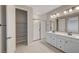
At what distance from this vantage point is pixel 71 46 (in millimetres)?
3049

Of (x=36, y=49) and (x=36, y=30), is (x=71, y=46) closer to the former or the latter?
(x=36, y=49)

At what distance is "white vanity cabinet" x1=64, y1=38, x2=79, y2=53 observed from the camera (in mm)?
2834

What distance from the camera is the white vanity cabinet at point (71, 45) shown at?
9.30 ft

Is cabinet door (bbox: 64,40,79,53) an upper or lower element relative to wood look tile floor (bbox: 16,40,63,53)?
upper

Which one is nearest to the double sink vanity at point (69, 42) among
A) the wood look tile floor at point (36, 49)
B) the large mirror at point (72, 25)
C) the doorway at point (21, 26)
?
the large mirror at point (72, 25)

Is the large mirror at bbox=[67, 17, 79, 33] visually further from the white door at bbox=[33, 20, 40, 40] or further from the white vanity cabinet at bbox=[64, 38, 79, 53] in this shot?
the white door at bbox=[33, 20, 40, 40]

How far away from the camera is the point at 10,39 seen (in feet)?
7.33

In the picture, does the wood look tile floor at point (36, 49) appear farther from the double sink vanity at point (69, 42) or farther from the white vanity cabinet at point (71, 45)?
the white vanity cabinet at point (71, 45)

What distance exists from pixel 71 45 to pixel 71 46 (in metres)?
0.04

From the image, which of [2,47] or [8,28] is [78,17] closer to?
[8,28]

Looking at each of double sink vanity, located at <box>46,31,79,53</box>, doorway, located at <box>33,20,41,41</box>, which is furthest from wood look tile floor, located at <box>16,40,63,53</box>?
doorway, located at <box>33,20,41,41</box>

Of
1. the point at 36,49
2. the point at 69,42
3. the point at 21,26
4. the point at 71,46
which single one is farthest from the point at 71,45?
the point at 21,26

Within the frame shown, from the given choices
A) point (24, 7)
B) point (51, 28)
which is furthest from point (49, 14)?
point (24, 7)

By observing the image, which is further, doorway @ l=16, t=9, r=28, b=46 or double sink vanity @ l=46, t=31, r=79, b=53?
doorway @ l=16, t=9, r=28, b=46
